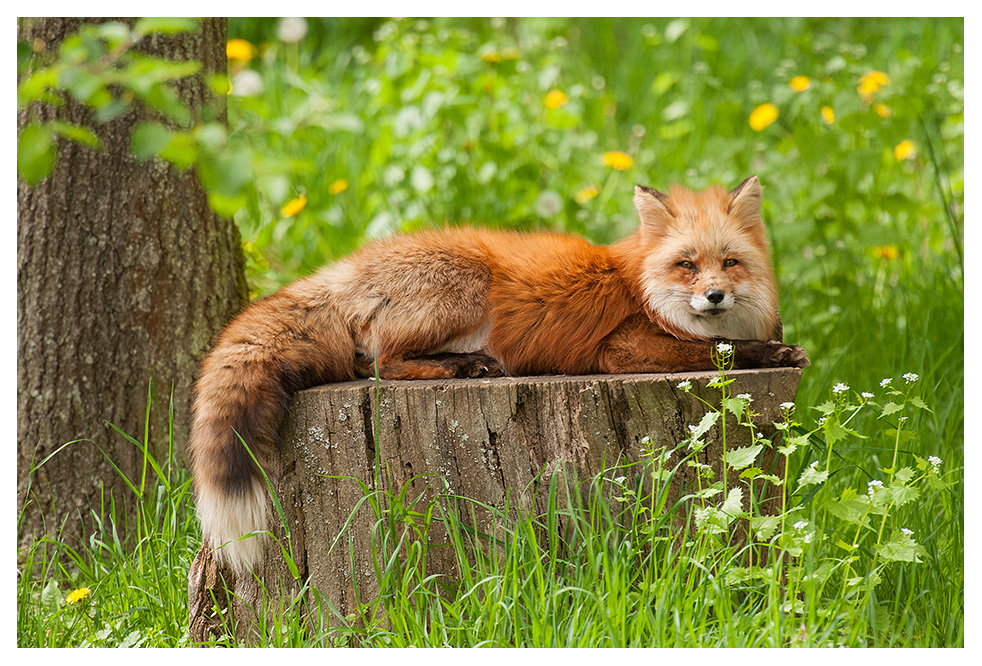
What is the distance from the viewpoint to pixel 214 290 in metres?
3.66

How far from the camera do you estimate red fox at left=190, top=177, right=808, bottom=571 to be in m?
2.98

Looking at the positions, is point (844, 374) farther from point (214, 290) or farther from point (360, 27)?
point (360, 27)

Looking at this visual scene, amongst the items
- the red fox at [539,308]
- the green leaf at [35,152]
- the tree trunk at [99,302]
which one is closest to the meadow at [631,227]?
the tree trunk at [99,302]

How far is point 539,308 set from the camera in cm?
304

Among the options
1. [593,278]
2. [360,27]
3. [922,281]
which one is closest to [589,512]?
[593,278]

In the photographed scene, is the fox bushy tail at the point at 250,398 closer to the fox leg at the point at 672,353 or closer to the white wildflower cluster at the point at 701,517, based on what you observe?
the fox leg at the point at 672,353

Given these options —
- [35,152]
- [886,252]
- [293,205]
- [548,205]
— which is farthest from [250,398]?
[886,252]

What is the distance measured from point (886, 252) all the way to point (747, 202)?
2793 millimetres

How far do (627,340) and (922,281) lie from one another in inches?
127

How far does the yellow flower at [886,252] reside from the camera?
534 cm

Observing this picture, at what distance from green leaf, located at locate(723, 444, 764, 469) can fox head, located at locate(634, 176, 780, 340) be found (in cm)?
59

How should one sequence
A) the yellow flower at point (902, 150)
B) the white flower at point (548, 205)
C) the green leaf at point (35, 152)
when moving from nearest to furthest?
the green leaf at point (35, 152)
the yellow flower at point (902, 150)
the white flower at point (548, 205)

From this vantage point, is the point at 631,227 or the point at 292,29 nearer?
the point at 631,227

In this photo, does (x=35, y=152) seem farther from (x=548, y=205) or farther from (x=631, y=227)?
(x=548, y=205)
